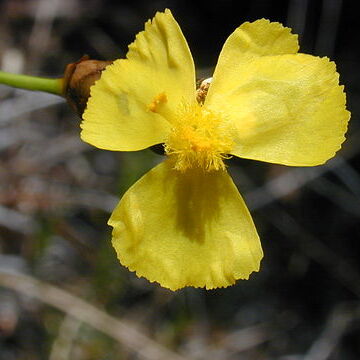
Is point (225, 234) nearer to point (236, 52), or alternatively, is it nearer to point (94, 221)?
point (236, 52)

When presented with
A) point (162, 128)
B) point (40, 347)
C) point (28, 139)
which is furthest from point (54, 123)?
point (162, 128)

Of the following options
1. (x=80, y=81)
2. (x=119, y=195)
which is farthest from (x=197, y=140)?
(x=119, y=195)

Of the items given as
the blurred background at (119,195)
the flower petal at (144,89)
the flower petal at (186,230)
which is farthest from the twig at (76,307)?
the flower petal at (144,89)

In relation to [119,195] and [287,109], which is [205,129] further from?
[119,195]

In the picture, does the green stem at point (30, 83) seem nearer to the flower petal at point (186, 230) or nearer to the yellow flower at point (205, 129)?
the yellow flower at point (205, 129)

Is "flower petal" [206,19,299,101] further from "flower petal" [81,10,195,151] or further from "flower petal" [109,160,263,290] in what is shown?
"flower petal" [109,160,263,290]
